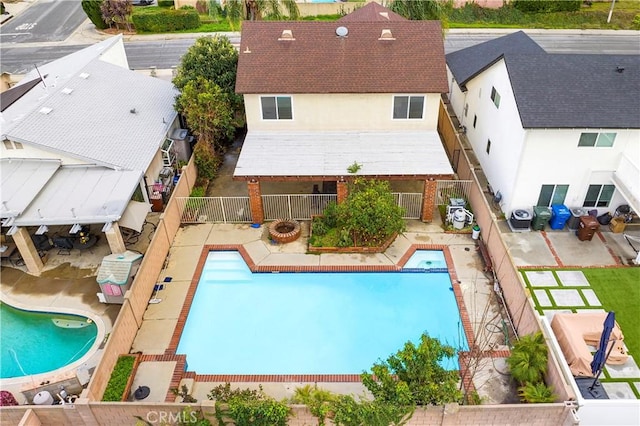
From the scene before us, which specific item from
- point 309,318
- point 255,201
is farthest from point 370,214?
point 255,201

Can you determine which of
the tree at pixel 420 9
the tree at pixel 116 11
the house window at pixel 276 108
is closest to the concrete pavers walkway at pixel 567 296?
the house window at pixel 276 108

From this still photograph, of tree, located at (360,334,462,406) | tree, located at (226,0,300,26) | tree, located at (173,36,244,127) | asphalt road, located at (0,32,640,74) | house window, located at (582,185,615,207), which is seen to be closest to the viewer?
tree, located at (360,334,462,406)

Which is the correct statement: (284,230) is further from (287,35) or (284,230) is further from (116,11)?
(116,11)

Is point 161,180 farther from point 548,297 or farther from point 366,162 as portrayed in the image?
point 548,297

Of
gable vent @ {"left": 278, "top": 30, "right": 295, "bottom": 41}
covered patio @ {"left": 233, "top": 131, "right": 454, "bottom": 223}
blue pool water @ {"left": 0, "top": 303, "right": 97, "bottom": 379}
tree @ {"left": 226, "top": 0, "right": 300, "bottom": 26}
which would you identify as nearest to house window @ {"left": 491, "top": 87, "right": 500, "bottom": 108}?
covered patio @ {"left": 233, "top": 131, "right": 454, "bottom": 223}

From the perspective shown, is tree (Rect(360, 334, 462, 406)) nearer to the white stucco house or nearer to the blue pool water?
the blue pool water

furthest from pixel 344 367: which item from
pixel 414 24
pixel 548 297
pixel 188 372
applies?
pixel 414 24
